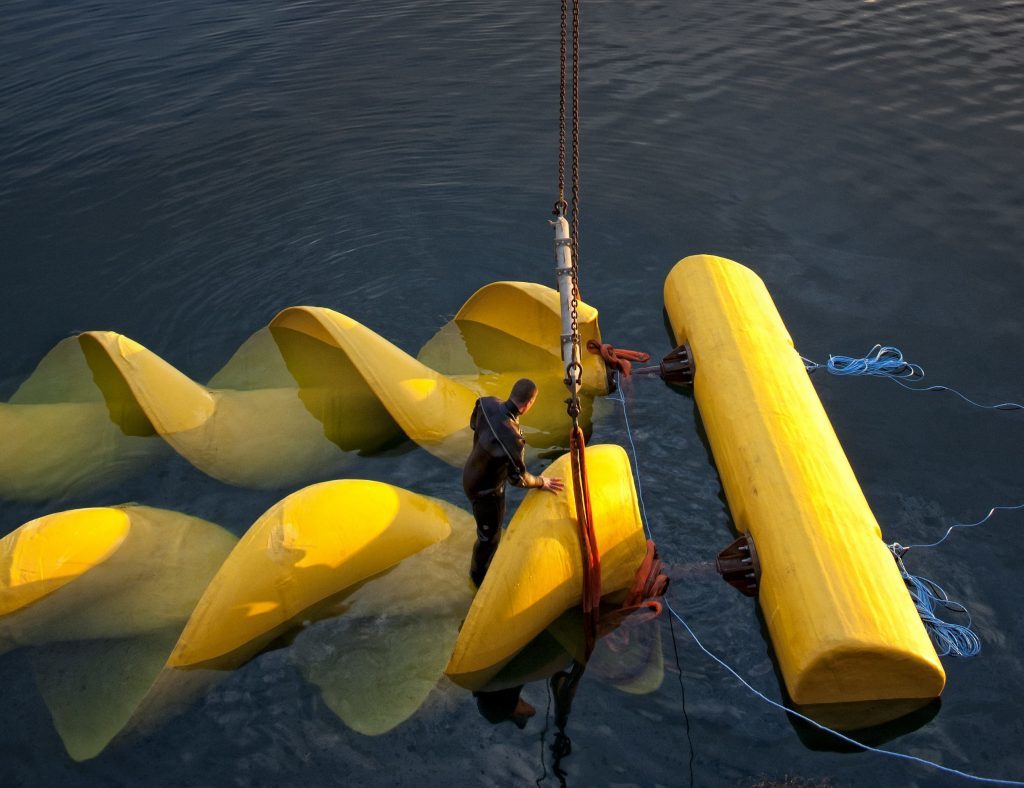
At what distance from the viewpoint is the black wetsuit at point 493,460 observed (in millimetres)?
5840

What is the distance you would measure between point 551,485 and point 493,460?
41 centimetres

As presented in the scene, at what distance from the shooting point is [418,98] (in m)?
13.6

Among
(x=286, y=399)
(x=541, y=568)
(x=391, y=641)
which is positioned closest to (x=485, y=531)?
(x=541, y=568)

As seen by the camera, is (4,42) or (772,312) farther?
(4,42)

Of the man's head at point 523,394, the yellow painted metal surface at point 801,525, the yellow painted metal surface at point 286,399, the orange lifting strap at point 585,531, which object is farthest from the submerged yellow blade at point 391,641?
the yellow painted metal surface at point 801,525

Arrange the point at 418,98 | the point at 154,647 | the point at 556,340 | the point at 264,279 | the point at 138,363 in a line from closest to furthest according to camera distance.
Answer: the point at 154,647 < the point at 138,363 < the point at 556,340 < the point at 264,279 < the point at 418,98

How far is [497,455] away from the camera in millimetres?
5867

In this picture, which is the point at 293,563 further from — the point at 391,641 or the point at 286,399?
the point at 286,399

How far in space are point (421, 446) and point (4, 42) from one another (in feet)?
42.5

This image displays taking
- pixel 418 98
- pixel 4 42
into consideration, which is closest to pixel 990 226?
pixel 418 98

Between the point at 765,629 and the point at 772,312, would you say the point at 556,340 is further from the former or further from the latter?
the point at 765,629

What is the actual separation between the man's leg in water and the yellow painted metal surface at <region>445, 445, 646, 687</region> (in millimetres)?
223

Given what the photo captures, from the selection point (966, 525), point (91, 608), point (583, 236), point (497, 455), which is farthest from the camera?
point (583, 236)

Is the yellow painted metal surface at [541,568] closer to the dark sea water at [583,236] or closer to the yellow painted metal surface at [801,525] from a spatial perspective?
the dark sea water at [583,236]
